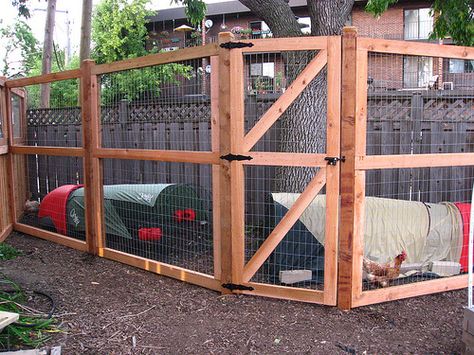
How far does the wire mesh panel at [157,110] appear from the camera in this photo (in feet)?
19.5

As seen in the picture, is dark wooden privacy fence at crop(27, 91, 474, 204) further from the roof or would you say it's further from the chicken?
the roof

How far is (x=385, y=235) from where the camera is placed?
468 cm

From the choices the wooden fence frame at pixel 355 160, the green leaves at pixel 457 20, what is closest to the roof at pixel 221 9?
the green leaves at pixel 457 20

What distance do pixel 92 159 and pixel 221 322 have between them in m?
2.91

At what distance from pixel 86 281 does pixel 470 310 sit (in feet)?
12.3

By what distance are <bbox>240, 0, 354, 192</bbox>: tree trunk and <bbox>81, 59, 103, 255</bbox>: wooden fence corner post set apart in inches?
87.3

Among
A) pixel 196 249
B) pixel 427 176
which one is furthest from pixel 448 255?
pixel 196 249

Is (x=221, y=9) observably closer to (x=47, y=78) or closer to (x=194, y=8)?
(x=194, y=8)

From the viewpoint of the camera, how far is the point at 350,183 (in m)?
4.02

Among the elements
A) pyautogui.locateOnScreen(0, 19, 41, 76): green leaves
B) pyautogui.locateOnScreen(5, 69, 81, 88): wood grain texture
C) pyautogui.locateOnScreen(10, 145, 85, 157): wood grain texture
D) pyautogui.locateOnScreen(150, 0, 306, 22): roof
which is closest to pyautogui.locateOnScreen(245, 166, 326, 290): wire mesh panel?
pyautogui.locateOnScreen(10, 145, 85, 157): wood grain texture

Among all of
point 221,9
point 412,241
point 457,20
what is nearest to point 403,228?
point 412,241

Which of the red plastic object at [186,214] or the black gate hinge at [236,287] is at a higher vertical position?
the red plastic object at [186,214]

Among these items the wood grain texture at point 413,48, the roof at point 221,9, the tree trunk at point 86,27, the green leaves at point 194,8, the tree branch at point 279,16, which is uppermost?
the roof at point 221,9

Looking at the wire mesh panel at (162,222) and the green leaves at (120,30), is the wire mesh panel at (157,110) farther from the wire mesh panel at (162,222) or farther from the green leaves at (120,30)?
the green leaves at (120,30)
